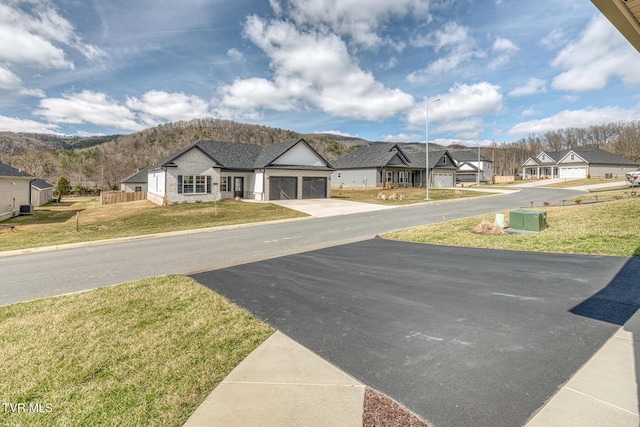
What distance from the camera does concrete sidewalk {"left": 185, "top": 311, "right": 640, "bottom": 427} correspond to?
277cm

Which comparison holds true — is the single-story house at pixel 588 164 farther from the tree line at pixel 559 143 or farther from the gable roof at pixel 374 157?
the gable roof at pixel 374 157

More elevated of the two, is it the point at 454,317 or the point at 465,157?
the point at 465,157

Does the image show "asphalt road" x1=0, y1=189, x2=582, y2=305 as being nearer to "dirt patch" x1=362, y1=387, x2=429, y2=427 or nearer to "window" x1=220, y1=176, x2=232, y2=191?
"dirt patch" x1=362, y1=387, x2=429, y2=427

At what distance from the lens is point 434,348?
4078 mm

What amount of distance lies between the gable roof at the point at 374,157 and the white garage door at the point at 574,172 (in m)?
38.4

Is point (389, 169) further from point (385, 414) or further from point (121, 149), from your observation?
point (121, 149)

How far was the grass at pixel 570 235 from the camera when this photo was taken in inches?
385

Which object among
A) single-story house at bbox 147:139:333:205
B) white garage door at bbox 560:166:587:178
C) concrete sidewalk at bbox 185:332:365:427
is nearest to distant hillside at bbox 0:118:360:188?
single-story house at bbox 147:139:333:205

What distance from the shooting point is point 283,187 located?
34188mm

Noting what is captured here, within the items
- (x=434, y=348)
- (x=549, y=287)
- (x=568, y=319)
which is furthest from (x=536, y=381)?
(x=549, y=287)

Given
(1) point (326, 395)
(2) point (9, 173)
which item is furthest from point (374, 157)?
(1) point (326, 395)

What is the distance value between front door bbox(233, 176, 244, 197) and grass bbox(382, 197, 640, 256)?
24.9 meters

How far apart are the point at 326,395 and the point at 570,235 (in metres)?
12.6

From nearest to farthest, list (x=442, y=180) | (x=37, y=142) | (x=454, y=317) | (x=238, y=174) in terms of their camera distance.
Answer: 1. (x=454, y=317)
2. (x=238, y=174)
3. (x=442, y=180)
4. (x=37, y=142)
